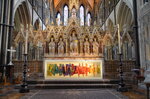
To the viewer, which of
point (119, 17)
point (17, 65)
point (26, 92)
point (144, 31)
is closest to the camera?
point (26, 92)

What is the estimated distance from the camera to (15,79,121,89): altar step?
778 centimetres

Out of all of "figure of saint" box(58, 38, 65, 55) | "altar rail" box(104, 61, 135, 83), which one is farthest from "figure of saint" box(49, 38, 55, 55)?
"altar rail" box(104, 61, 135, 83)

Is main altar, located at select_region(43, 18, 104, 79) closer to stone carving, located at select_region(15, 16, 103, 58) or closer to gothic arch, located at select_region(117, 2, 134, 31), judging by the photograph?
stone carving, located at select_region(15, 16, 103, 58)

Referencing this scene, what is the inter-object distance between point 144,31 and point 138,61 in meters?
2.15

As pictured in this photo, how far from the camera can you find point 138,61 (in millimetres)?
10344

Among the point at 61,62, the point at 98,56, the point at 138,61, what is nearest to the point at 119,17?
the point at 138,61

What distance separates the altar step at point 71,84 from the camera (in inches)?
306

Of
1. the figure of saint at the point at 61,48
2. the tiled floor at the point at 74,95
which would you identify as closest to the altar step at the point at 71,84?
the tiled floor at the point at 74,95

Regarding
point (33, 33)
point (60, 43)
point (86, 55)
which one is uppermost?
point (33, 33)

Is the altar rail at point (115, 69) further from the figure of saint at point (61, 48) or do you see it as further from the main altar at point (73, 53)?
the figure of saint at point (61, 48)

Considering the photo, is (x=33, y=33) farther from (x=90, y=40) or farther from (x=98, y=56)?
(x=98, y=56)

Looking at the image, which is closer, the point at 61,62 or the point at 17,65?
the point at 61,62

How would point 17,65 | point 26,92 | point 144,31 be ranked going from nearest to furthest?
point 26,92, point 144,31, point 17,65

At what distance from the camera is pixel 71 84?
26.1 feet
